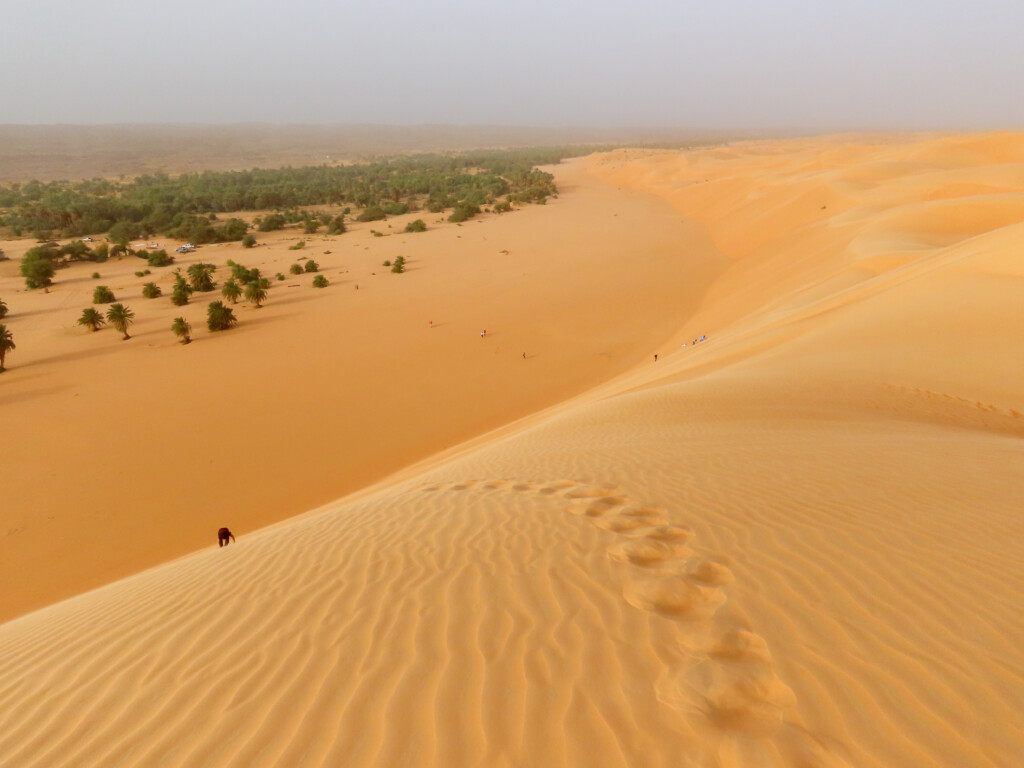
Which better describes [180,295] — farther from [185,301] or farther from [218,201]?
[218,201]

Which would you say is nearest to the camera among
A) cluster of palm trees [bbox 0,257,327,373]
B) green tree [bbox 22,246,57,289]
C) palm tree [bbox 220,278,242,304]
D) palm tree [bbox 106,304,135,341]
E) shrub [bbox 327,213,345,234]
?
cluster of palm trees [bbox 0,257,327,373]

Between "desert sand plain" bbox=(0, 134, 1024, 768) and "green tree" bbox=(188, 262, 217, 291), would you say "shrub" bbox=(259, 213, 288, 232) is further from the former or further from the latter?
"desert sand plain" bbox=(0, 134, 1024, 768)

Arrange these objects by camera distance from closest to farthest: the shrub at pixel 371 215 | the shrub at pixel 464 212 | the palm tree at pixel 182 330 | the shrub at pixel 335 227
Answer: the palm tree at pixel 182 330 < the shrub at pixel 335 227 < the shrub at pixel 464 212 < the shrub at pixel 371 215

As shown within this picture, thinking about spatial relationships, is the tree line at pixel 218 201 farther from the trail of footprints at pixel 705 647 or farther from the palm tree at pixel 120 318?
the trail of footprints at pixel 705 647

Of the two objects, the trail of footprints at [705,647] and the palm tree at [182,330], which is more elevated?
the trail of footprints at [705,647]

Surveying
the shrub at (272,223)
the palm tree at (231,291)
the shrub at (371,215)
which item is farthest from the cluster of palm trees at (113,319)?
the shrub at (371,215)

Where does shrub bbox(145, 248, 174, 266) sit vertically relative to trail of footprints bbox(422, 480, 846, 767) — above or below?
below

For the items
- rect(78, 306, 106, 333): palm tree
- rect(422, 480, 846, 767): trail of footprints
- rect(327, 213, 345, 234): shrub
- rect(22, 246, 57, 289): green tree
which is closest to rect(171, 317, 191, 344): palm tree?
rect(78, 306, 106, 333): palm tree

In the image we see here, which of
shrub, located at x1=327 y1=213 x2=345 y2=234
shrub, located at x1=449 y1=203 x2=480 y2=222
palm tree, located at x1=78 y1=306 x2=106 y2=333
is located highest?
shrub, located at x1=449 y1=203 x2=480 y2=222
